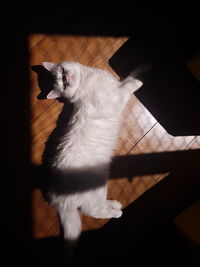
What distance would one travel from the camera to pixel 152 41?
1.29m

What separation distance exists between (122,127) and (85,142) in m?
0.30

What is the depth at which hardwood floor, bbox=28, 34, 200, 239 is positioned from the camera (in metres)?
1.29

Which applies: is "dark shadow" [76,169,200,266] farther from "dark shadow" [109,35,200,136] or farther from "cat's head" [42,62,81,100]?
"cat's head" [42,62,81,100]

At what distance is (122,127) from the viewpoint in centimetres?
129

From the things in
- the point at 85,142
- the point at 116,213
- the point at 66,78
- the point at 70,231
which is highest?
the point at 66,78

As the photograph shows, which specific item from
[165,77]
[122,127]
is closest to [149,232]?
[122,127]

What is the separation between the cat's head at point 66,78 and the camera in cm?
111

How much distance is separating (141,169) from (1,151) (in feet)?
2.60

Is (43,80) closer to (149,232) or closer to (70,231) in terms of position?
(70,231)

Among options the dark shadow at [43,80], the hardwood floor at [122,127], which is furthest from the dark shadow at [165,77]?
the dark shadow at [43,80]

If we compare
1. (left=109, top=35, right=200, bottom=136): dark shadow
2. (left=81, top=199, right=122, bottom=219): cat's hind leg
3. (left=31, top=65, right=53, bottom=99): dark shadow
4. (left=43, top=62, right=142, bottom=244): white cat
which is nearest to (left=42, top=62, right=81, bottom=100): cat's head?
(left=43, top=62, right=142, bottom=244): white cat

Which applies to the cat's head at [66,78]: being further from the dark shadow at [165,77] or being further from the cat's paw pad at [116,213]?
the cat's paw pad at [116,213]

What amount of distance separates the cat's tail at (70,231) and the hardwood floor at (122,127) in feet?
0.64

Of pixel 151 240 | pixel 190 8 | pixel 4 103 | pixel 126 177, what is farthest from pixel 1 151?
pixel 190 8
